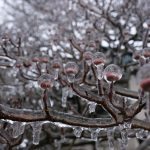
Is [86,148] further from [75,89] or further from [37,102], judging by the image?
[75,89]

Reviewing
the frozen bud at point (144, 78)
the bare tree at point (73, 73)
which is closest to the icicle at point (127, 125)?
the bare tree at point (73, 73)

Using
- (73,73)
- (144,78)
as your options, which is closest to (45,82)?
(73,73)

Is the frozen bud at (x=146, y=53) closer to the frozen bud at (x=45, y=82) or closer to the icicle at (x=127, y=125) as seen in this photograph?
the icicle at (x=127, y=125)

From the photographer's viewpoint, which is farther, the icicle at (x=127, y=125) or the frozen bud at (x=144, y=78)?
the icicle at (x=127, y=125)

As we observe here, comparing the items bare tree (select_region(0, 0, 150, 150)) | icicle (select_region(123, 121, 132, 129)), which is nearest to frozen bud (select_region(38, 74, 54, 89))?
bare tree (select_region(0, 0, 150, 150))

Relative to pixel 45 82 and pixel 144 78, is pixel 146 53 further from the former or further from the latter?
pixel 144 78

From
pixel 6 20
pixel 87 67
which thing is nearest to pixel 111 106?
pixel 87 67

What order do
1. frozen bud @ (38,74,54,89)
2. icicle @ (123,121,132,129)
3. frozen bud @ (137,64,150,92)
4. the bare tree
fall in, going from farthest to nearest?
icicle @ (123,121,132,129)
the bare tree
frozen bud @ (38,74,54,89)
frozen bud @ (137,64,150,92)

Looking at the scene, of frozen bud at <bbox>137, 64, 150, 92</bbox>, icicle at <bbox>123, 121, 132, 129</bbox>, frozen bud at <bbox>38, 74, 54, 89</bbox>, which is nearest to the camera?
frozen bud at <bbox>137, 64, 150, 92</bbox>

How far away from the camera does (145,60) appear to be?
284 cm

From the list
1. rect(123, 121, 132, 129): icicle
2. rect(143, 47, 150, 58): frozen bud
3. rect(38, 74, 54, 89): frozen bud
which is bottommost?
rect(123, 121, 132, 129): icicle

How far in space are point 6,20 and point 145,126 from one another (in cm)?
1209

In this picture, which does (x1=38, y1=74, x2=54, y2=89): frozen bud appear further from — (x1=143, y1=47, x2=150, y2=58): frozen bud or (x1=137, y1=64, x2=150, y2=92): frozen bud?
(x1=137, y1=64, x2=150, y2=92): frozen bud

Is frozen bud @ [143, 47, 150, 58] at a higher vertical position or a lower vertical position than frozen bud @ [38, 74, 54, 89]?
higher
